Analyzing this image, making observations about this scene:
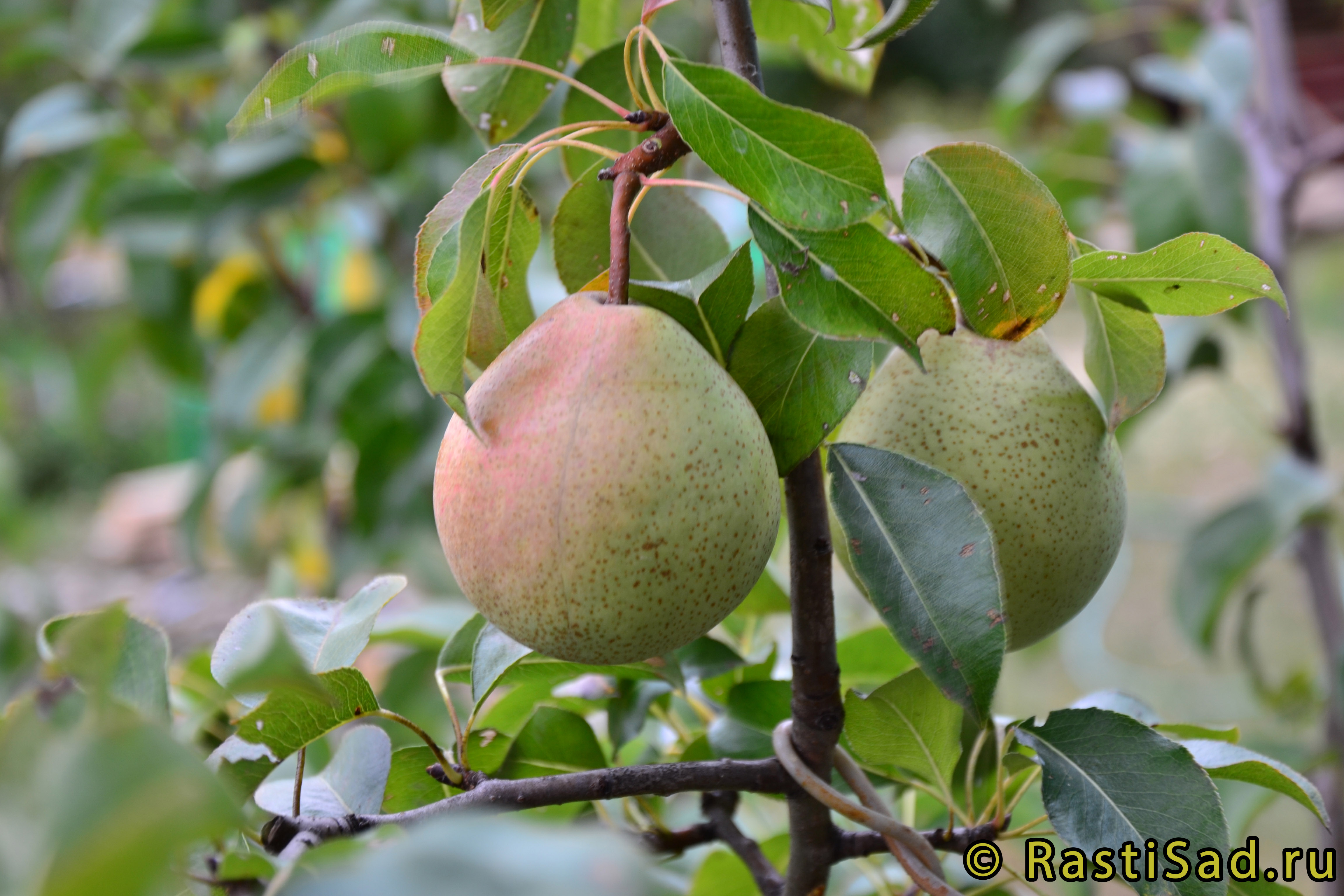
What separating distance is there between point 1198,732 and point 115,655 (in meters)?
0.43

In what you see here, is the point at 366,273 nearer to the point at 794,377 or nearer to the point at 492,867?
the point at 794,377

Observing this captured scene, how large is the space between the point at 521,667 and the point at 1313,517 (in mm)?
808

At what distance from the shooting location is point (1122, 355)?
0.42 m

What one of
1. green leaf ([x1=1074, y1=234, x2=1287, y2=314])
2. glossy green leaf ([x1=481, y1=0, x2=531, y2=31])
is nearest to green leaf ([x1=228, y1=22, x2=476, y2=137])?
glossy green leaf ([x1=481, y1=0, x2=531, y2=31])

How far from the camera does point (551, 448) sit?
0.33 metres

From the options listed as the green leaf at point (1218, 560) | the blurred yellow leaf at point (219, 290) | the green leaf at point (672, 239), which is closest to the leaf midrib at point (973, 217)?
the green leaf at point (672, 239)

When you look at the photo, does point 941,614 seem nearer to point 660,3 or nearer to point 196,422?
point 660,3

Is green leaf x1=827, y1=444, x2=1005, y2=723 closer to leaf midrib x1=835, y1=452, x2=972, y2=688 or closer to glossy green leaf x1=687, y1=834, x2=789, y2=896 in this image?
leaf midrib x1=835, y1=452, x2=972, y2=688

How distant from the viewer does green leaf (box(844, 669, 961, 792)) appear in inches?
16.4

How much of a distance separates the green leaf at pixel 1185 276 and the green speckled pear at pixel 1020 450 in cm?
4

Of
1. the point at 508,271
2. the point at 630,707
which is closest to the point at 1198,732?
the point at 630,707

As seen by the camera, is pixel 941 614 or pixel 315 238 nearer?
pixel 941 614

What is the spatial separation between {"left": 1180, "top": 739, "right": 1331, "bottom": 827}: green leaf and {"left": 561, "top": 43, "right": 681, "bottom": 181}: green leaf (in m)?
0.34

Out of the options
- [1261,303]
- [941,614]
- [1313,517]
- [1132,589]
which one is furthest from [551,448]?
[1132,589]
